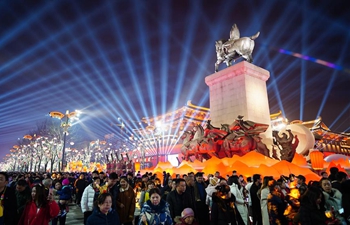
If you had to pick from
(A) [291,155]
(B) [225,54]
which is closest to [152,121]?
(B) [225,54]

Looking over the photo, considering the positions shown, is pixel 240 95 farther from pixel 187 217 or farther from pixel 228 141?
pixel 187 217

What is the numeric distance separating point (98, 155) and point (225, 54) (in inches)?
2100

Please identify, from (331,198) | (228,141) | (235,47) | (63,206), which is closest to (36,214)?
(63,206)

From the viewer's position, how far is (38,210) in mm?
3768

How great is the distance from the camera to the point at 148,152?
51562 mm

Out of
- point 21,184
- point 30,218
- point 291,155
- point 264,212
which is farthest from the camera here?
point 291,155

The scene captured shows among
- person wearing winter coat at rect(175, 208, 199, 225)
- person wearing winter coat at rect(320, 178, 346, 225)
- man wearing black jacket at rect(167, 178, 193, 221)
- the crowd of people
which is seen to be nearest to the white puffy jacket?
the crowd of people

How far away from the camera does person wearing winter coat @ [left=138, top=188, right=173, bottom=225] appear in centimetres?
342

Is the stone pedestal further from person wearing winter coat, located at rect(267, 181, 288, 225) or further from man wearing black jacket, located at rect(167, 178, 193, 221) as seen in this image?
man wearing black jacket, located at rect(167, 178, 193, 221)

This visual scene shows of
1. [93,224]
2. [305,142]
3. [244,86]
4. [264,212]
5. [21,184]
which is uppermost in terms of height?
[244,86]

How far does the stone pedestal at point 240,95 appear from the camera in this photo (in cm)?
1680

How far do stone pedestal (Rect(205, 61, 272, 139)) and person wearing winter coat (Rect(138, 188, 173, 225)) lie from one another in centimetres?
1365

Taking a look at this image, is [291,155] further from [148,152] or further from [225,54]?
[148,152]

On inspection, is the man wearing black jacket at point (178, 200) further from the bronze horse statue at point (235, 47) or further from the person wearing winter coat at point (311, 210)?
the bronze horse statue at point (235, 47)
